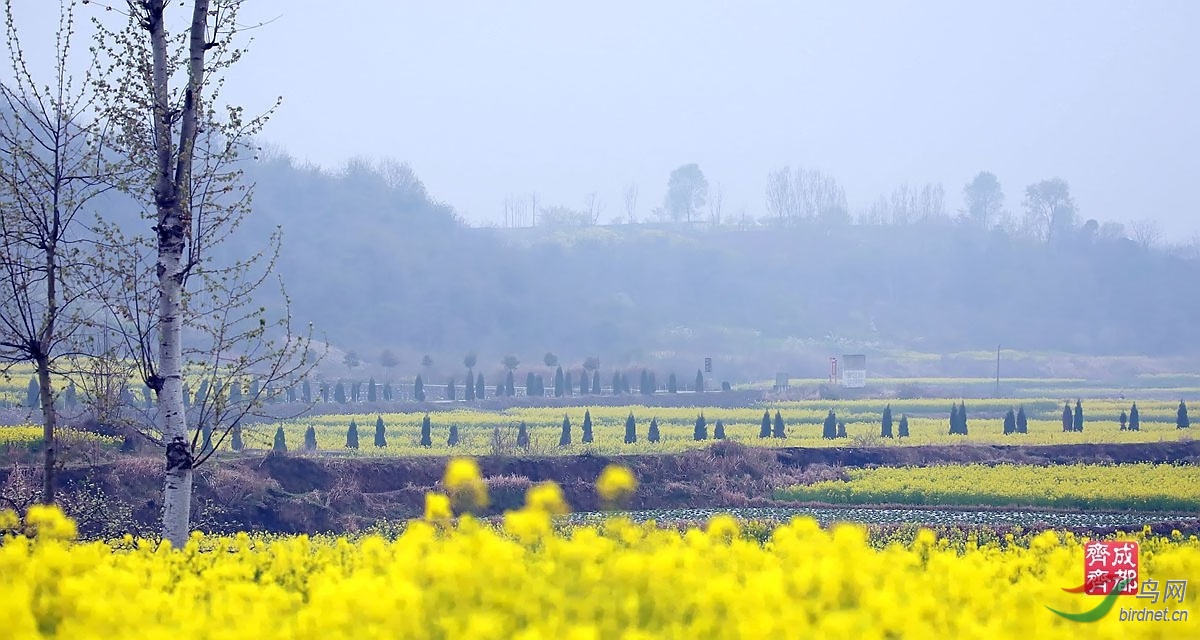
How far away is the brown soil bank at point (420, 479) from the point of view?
61.6ft

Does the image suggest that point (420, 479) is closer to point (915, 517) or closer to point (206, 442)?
point (915, 517)

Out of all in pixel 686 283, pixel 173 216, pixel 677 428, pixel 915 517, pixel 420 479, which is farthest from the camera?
pixel 686 283

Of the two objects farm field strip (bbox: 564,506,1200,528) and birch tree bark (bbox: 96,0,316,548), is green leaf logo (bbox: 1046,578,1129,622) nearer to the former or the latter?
birch tree bark (bbox: 96,0,316,548)

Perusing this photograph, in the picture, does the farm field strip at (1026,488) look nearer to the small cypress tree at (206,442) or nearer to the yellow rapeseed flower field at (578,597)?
the small cypress tree at (206,442)

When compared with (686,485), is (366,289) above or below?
above

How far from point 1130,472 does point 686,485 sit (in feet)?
26.3

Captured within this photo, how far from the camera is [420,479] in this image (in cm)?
2256

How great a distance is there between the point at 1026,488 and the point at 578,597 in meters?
17.4

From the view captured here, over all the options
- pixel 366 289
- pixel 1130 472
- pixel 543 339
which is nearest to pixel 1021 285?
pixel 543 339

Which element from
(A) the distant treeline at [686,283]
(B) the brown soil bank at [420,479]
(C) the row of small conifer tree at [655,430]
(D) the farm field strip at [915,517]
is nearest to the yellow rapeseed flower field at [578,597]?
(D) the farm field strip at [915,517]

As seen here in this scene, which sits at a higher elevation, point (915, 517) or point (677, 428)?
point (677, 428)

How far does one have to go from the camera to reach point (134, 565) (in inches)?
251

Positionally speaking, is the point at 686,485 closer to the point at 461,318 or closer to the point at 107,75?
the point at 107,75

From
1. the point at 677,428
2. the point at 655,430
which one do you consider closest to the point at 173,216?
the point at 655,430
